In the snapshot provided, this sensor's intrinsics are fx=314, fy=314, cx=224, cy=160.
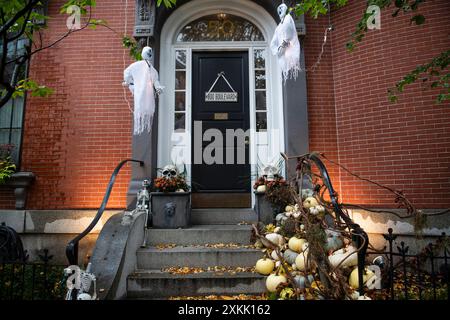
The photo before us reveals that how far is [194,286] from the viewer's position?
149 inches

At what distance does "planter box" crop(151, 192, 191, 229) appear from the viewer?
5.00 m

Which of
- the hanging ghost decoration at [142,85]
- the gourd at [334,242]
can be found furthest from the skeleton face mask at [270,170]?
the hanging ghost decoration at [142,85]

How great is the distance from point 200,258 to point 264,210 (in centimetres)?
141

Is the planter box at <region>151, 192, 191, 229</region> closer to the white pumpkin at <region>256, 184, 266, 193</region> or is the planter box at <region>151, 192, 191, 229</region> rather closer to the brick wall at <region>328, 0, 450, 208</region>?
the white pumpkin at <region>256, 184, 266, 193</region>

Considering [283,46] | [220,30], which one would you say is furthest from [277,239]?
[220,30]

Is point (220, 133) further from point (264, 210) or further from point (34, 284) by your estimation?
point (34, 284)

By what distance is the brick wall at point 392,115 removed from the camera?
17.2ft

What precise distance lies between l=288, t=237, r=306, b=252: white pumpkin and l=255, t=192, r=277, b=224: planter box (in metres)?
1.31

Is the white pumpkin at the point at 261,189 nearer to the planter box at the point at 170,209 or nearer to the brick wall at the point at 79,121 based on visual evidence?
the planter box at the point at 170,209

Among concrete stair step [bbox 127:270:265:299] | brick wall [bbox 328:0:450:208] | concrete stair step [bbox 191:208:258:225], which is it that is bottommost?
concrete stair step [bbox 127:270:265:299]

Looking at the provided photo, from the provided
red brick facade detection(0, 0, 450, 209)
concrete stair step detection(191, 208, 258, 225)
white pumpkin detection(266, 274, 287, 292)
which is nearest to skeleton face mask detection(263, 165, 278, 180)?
concrete stair step detection(191, 208, 258, 225)
